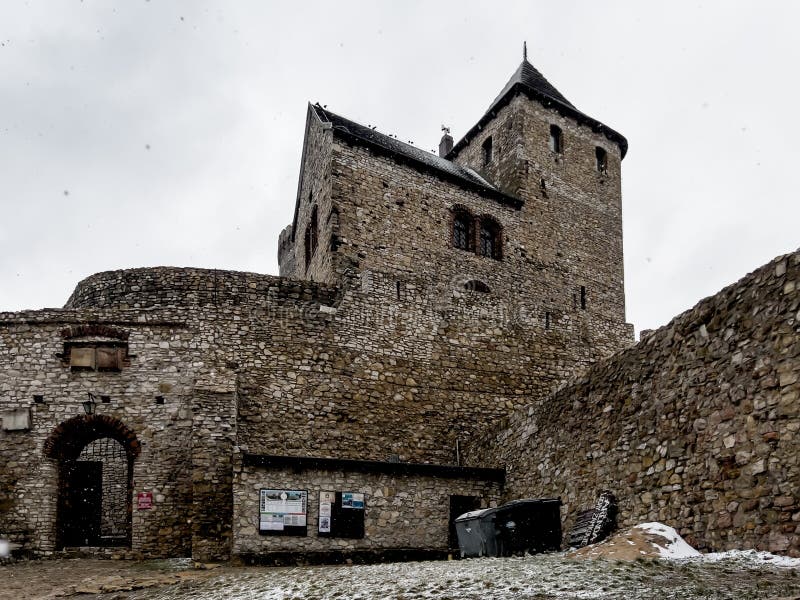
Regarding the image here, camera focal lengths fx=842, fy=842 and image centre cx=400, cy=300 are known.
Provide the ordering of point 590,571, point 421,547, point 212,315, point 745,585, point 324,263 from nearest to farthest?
point 745,585 < point 590,571 < point 421,547 < point 212,315 < point 324,263

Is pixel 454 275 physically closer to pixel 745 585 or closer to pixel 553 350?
pixel 553 350

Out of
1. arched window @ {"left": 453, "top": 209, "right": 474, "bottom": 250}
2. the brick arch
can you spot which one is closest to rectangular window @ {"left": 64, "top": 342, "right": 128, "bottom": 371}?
the brick arch

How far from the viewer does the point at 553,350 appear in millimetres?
22750

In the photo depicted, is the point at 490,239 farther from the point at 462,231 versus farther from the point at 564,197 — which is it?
the point at 564,197

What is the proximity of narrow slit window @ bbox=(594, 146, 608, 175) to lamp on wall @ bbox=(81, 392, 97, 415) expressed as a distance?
17684 millimetres

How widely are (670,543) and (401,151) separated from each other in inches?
604

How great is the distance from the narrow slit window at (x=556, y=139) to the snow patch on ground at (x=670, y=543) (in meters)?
17.3

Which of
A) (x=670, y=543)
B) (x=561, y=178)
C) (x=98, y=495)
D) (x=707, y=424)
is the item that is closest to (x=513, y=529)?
(x=670, y=543)

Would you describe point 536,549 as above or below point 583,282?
below

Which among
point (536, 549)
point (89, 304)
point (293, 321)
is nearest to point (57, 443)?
point (89, 304)

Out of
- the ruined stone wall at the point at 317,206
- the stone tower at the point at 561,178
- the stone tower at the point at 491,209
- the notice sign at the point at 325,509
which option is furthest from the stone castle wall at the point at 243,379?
the stone tower at the point at 561,178

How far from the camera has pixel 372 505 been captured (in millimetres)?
Answer: 15703

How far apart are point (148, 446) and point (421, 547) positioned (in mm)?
5721

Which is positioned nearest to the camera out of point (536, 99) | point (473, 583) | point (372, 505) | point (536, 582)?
point (536, 582)
